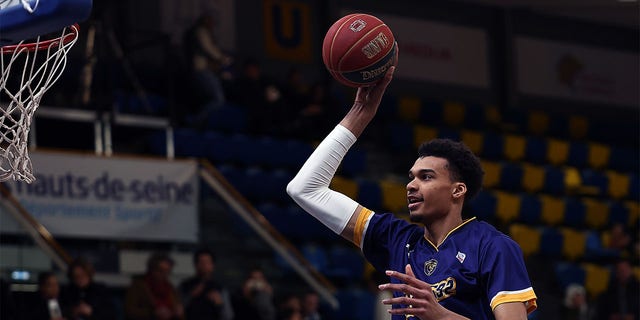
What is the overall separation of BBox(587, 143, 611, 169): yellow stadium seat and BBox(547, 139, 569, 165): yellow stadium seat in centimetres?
49

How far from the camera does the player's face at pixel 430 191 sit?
4336mm

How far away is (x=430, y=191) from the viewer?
4336mm

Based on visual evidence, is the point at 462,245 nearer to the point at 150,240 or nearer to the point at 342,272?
the point at 150,240

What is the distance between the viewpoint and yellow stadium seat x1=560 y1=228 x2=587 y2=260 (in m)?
15.7

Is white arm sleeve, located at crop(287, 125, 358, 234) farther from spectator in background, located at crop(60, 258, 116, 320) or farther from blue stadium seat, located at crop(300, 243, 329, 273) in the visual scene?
blue stadium seat, located at crop(300, 243, 329, 273)

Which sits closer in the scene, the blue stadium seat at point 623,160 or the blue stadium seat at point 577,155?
the blue stadium seat at point 577,155

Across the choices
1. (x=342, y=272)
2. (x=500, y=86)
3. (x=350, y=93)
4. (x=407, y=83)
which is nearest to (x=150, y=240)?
(x=342, y=272)

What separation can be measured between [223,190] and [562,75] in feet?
31.7

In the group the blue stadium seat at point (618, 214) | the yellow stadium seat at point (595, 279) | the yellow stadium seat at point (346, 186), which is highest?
the yellow stadium seat at point (346, 186)

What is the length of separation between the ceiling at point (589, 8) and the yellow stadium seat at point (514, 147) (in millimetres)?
2402

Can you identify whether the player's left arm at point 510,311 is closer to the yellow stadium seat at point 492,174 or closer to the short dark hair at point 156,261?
the short dark hair at point 156,261

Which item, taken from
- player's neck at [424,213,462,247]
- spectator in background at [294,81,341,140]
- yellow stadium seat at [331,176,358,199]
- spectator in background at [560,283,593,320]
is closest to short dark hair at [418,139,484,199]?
player's neck at [424,213,462,247]

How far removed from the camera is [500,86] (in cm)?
1900

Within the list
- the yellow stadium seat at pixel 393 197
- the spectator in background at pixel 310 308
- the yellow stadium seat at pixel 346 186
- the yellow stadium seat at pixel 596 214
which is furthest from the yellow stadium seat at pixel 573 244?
the spectator in background at pixel 310 308
